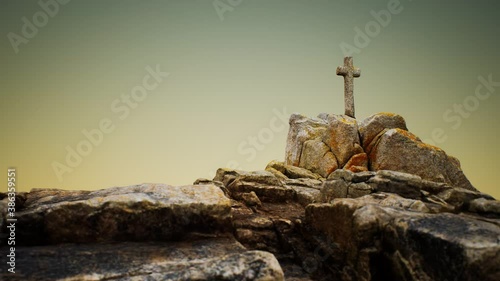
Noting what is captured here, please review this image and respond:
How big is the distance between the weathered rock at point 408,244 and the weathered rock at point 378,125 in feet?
48.0

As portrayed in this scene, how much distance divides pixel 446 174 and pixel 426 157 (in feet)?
5.59

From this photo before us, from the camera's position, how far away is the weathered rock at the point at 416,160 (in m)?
20.0

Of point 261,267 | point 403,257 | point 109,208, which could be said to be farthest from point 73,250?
point 403,257

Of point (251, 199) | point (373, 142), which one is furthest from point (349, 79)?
point (251, 199)

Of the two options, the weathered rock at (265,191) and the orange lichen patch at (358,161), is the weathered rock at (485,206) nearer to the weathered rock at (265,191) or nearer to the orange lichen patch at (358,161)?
the weathered rock at (265,191)

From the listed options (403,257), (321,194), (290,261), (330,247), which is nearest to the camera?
(403,257)

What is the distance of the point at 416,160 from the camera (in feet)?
67.4

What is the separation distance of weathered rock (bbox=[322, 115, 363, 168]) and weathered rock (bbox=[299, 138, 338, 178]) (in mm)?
451

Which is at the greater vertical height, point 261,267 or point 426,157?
point 426,157

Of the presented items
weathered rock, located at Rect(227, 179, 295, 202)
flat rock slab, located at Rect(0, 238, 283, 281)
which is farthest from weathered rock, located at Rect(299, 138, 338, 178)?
flat rock slab, located at Rect(0, 238, 283, 281)

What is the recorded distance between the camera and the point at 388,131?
22.5 m

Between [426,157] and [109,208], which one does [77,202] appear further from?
[426,157]

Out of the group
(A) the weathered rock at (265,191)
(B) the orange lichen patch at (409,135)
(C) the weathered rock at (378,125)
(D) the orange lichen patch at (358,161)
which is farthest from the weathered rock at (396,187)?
(C) the weathered rock at (378,125)

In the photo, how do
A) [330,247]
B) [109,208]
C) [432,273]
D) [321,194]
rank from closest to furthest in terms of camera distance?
1. [432,273]
2. [109,208]
3. [330,247]
4. [321,194]
